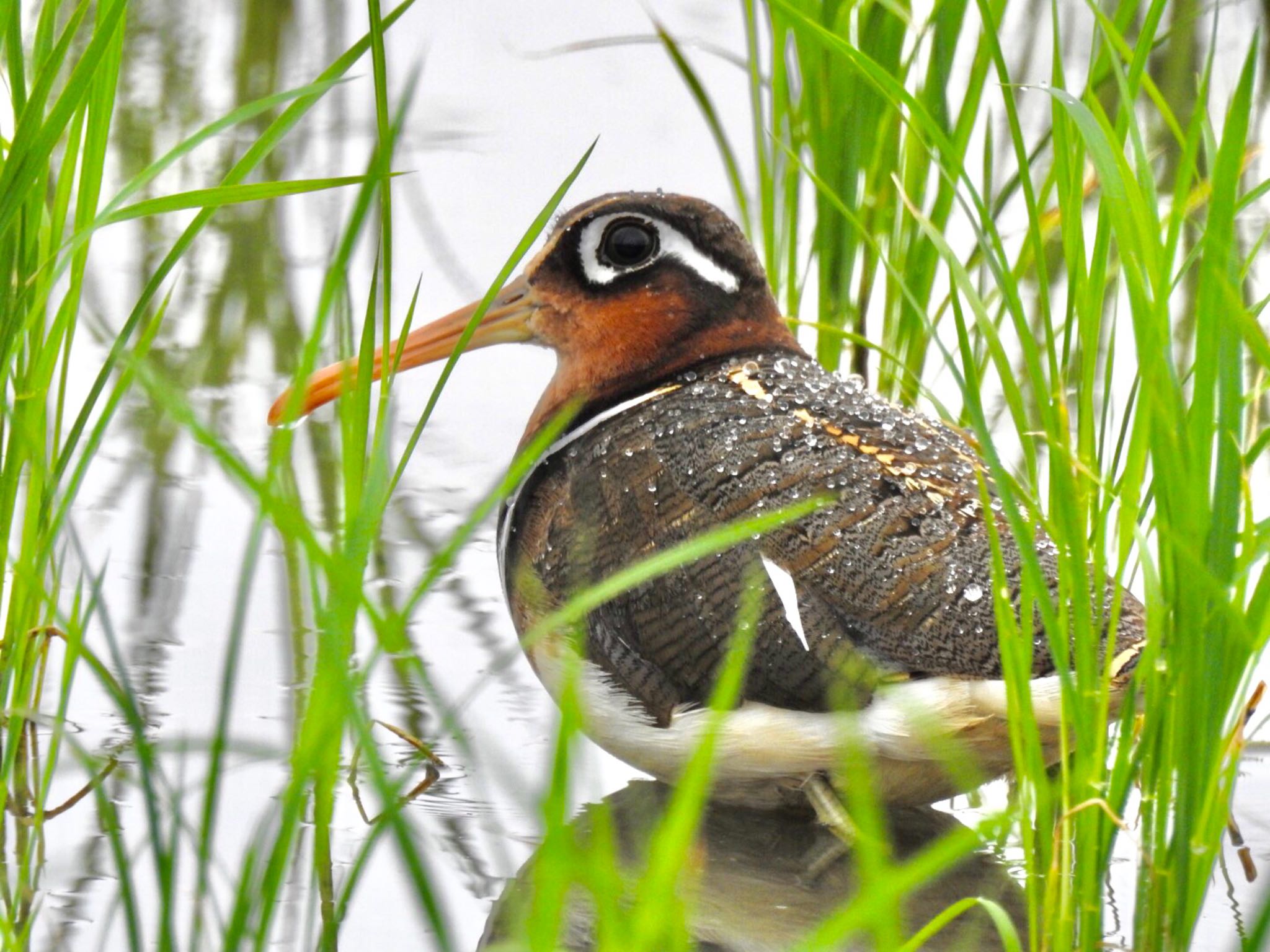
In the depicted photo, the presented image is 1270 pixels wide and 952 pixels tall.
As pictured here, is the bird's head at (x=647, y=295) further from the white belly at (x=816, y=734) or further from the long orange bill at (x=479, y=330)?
the white belly at (x=816, y=734)

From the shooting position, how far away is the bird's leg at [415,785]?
3.37 m

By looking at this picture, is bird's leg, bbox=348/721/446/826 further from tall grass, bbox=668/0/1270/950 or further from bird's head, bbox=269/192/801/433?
tall grass, bbox=668/0/1270/950

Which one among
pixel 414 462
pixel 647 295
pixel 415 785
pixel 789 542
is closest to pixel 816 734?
pixel 789 542

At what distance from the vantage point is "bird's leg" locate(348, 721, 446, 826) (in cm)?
337

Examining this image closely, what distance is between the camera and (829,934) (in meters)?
2.11

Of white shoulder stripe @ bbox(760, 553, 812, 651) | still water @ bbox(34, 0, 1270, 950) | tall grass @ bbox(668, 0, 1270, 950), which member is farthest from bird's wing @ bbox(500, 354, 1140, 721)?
still water @ bbox(34, 0, 1270, 950)

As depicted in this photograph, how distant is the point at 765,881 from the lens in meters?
3.35

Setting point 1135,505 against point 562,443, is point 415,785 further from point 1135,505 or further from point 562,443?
point 1135,505

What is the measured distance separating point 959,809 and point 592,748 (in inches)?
28.7

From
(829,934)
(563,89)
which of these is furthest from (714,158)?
(829,934)

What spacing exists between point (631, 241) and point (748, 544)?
2.77ft

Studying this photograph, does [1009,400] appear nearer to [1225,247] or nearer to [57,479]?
[1225,247]

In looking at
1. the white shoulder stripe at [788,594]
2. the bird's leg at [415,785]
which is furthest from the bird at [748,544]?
the bird's leg at [415,785]

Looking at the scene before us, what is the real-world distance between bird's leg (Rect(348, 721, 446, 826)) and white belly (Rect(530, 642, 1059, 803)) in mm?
254
